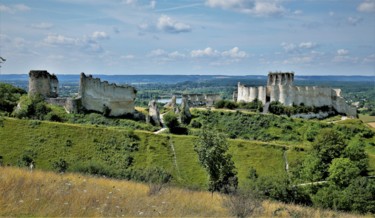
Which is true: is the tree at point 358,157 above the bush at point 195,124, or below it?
below

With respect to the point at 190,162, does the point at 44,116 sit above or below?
above

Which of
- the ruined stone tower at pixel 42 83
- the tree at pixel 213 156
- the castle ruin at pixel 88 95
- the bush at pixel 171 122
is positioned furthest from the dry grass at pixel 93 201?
the ruined stone tower at pixel 42 83

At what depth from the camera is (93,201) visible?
1098 cm

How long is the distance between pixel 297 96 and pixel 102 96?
3730 cm

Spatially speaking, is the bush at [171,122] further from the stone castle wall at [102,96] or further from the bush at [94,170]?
the bush at [94,170]

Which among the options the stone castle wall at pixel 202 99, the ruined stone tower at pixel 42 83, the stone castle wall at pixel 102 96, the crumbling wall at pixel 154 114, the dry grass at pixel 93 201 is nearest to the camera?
the dry grass at pixel 93 201

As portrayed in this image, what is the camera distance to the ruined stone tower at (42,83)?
57.8m

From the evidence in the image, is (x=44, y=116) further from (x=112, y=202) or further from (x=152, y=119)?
(x=112, y=202)

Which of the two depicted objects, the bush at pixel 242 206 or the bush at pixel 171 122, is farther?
the bush at pixel 171 122

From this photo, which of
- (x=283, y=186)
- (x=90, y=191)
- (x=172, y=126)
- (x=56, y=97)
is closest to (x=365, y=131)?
(x=172, y=126)

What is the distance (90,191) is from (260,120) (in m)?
57.9

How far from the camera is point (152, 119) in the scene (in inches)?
2473

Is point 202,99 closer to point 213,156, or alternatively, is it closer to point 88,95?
point 88,95

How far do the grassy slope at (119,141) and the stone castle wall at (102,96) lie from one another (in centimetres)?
991
